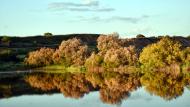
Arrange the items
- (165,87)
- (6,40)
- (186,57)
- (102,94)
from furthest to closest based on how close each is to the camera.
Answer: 1. (6,40)
2. (186,57)
3. (165,87)
4. (102,94)

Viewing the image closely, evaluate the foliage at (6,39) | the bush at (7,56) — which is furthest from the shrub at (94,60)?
the foliage at (6,39)

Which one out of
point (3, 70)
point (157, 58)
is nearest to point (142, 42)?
point (3, 70)

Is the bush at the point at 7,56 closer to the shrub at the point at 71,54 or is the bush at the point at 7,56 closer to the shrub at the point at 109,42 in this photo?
the shrub at the point at 71,54

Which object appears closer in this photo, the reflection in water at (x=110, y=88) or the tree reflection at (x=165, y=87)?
the tree reflection at (x=165, y=87)

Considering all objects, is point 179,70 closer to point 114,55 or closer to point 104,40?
point 114,55

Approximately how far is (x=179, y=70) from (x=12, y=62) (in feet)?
179

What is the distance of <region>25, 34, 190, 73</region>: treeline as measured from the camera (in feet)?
308

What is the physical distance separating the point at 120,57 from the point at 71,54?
18.5 metres

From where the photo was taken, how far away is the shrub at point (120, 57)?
102 meters

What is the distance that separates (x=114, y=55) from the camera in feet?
341

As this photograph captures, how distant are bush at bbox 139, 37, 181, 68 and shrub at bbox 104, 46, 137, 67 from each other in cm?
517

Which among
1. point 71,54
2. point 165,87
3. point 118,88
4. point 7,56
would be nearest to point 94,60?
point 71,54

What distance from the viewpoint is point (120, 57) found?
103938 mm

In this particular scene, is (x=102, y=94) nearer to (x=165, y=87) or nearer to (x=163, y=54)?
(x=165, y=87)
